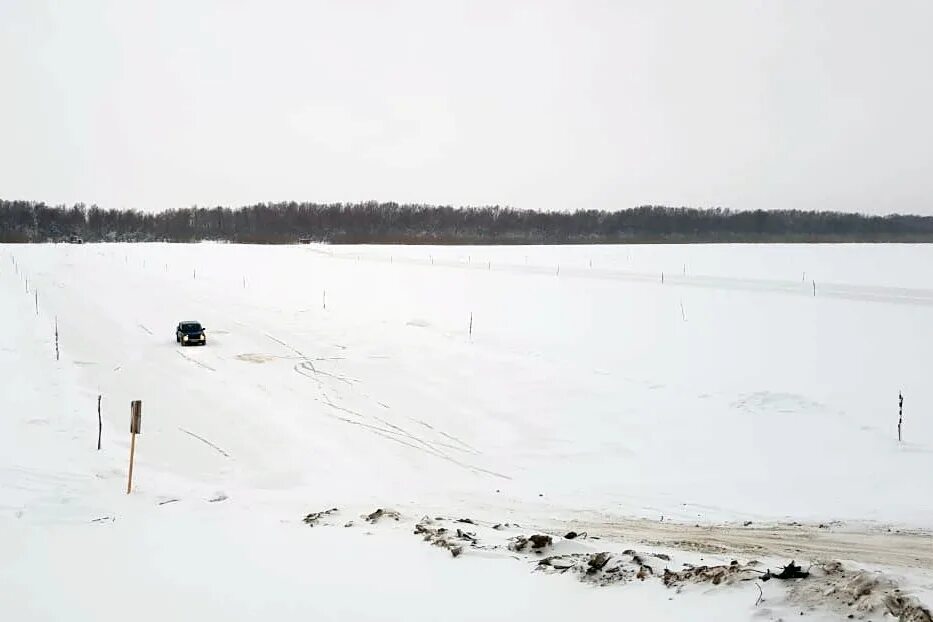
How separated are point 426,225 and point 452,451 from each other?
461 ft

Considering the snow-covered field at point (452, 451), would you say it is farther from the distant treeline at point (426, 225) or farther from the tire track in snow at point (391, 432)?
the distant treeline at point (426, 225)

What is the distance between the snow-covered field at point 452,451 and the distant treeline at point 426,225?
299ft

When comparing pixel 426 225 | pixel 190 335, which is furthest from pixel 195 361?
pixel 426 225

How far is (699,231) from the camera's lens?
445 ft

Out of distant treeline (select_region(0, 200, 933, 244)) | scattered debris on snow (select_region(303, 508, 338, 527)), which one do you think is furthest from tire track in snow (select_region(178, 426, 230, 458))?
distant treeline (select_region(0, 200, 933, 244))

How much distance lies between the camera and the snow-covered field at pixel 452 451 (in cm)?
752

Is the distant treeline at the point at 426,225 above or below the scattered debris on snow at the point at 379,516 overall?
above

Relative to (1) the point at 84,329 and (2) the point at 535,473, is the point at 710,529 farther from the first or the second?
(1) the point at 84,329

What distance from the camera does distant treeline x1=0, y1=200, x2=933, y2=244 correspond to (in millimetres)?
131375

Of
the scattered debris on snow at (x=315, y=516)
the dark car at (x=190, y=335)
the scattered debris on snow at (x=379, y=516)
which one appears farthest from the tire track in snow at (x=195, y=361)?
the scattered debris on snow at (x=379, y=516)

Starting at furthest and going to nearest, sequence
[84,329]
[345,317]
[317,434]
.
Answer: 1. [345,317]
2. [84,329]
3. [317,434]

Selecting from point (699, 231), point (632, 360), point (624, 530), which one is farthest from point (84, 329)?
point (699, 231)

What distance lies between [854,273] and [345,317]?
1663 inches

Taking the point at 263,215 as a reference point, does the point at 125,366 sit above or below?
below
